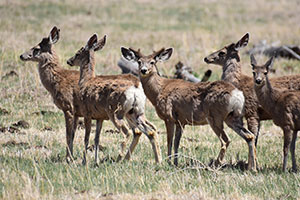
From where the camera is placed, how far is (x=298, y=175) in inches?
350

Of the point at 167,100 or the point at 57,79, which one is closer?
the point at 167,100

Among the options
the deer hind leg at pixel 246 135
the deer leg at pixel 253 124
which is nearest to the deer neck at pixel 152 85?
the deer hind leg at pixel 246 135

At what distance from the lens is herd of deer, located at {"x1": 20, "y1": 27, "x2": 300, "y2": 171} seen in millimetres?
9727

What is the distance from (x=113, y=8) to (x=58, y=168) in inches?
1003

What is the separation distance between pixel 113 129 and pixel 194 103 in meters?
3.61

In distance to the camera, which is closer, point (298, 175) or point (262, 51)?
point (298, 175)

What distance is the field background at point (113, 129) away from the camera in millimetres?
7980

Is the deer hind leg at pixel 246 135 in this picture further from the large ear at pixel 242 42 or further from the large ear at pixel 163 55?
the large ear at pixel 242 42

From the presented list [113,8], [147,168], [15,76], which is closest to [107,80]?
[147,168]

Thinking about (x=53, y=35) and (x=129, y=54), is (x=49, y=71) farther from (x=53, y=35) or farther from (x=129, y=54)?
(x=129, y=54)

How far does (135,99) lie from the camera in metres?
9.88

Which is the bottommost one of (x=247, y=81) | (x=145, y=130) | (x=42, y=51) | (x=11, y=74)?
(x=145, y=130)

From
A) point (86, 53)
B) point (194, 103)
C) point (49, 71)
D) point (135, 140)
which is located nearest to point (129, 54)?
point (86, 53)

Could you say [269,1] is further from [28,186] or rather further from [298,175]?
[28,186]
